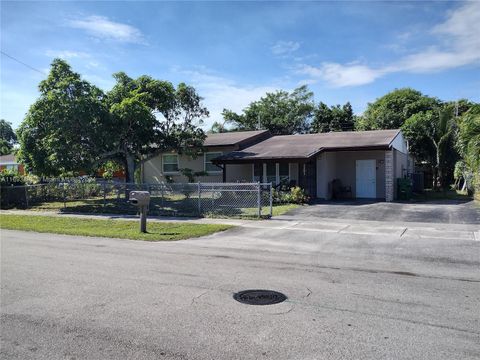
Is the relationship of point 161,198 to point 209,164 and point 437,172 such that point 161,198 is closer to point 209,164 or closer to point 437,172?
point 209,164

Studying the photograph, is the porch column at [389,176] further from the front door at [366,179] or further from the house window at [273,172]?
the house window at [273,172]

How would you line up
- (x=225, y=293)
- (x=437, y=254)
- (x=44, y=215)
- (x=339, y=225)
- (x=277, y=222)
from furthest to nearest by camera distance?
(x=44, y=215), (x=277, y=222), (x=339, y=225), (x=437, y=254), (x=225, y=293)

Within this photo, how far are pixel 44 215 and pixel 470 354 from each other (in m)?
17.5

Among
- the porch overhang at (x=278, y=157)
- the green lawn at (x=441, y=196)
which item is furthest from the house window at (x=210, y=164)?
the green lawn at (x=441, y=196)

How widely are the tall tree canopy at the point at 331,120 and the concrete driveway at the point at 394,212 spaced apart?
26.7 metres

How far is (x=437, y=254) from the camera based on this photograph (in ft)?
29.3

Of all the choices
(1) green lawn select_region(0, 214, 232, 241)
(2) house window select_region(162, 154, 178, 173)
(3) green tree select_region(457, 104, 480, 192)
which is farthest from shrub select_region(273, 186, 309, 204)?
(2) house window select_region(162, 154, 178, 173)

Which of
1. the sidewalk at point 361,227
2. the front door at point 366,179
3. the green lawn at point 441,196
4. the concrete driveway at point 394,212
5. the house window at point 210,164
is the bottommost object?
the sidewalk at point 361,227

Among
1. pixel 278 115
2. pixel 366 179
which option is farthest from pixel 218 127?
pixel 366 179

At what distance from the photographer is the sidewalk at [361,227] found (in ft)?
37.3

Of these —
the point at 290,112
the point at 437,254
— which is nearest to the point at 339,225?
the point at 437,254

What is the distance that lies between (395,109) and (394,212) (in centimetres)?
3221

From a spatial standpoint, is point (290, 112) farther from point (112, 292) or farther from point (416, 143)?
point (112, 292)

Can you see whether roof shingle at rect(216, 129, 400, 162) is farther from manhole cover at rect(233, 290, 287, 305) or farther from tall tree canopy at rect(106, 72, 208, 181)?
manhole cover at rect(233, 290, 287, 305)
